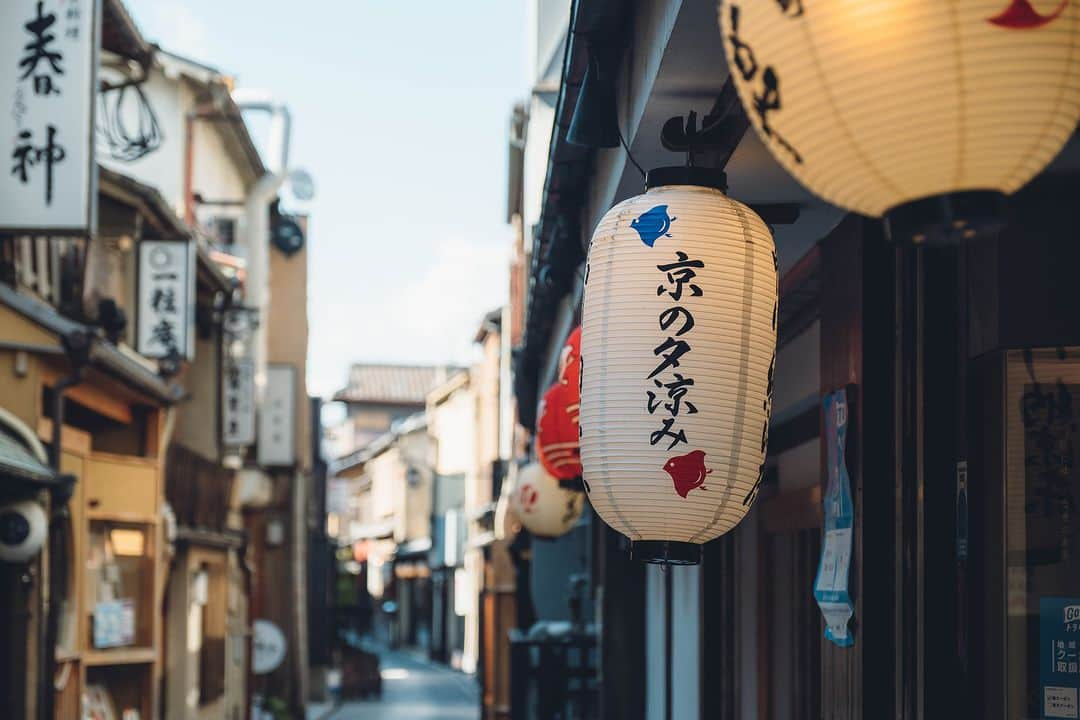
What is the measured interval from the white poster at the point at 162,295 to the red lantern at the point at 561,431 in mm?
10714

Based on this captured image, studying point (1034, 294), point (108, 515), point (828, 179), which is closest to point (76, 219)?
point (108, 515)

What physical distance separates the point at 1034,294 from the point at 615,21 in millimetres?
3461

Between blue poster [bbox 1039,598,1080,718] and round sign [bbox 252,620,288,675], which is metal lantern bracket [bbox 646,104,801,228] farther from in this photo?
round sign [bbox 252,620,288,675]

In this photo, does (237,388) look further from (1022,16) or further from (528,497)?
(1022,16)

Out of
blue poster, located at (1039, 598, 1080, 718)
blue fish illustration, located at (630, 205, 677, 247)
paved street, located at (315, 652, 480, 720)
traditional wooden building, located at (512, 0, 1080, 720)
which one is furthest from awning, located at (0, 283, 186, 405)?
paved street, located at (315, 652, 480, 720)

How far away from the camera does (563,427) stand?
11.3 metres

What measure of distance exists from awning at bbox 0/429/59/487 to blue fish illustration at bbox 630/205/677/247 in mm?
9298

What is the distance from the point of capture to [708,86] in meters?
6.85

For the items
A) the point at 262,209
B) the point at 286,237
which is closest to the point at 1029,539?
the point at 262,209

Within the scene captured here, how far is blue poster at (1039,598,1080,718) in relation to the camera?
5.26 m

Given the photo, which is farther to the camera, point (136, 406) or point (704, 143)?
point (136, 406)

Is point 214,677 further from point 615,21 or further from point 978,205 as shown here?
point 978,205

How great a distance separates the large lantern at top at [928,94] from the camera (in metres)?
3.03

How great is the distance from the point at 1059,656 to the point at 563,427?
6.27 metres
